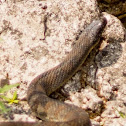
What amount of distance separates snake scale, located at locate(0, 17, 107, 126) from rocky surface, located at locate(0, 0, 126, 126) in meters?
0.14

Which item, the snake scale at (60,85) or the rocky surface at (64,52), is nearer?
the snake scale at (60,85)

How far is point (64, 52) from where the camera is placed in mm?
5977

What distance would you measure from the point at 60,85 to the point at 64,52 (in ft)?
1.97

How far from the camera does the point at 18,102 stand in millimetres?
5344

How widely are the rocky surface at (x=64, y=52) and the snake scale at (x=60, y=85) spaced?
0.45 feet

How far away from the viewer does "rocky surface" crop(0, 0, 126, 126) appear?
551cm

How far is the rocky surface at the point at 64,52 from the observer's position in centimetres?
551

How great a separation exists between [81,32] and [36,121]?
1.90 metres

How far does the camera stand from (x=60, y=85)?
5656mm

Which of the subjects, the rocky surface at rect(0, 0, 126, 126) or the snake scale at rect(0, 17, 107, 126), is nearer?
the snake scale at rect(0, 17, 107, 126)

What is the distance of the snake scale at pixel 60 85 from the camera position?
15.9 ft

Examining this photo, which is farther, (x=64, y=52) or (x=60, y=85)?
(x=64, y=52)

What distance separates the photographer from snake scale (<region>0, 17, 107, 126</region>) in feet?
15.9

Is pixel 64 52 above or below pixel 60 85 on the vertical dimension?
above
